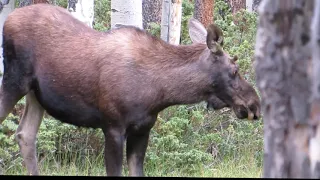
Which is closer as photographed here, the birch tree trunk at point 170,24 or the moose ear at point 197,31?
the moose ear at point 197,31

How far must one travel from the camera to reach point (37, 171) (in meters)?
8.98

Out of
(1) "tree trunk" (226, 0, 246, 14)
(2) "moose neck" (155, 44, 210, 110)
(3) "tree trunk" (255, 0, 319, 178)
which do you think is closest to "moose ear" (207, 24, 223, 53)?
(2) "moose neck" (155, 44, 210, 110)

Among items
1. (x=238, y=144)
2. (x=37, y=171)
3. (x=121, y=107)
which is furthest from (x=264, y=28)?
(x=238, y=144)

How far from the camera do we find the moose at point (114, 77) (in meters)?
8.23

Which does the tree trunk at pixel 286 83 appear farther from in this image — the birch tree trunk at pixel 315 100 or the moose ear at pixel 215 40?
the moose ear at pixel 215 40

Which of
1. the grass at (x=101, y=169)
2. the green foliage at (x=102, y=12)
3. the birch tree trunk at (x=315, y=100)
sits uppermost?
the birch tree trunk at (x=315, y=100)

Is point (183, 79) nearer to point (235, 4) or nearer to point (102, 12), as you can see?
point (102, 12)

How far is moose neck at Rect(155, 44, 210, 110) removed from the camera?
334 inches

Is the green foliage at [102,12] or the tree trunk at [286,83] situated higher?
the tree trunk at [286,83]

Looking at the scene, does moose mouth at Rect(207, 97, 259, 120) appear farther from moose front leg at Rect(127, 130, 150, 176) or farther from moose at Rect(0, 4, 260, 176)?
moose front leg at Rect(127, 130, 150, 176)

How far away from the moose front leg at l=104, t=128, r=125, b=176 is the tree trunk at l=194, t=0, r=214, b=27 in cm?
877

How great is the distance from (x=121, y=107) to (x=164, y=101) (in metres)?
0.55

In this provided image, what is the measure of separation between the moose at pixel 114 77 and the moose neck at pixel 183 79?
0.01 meters

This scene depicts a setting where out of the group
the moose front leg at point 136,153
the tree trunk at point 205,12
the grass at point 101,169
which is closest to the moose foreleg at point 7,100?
the grass at point 101,169
